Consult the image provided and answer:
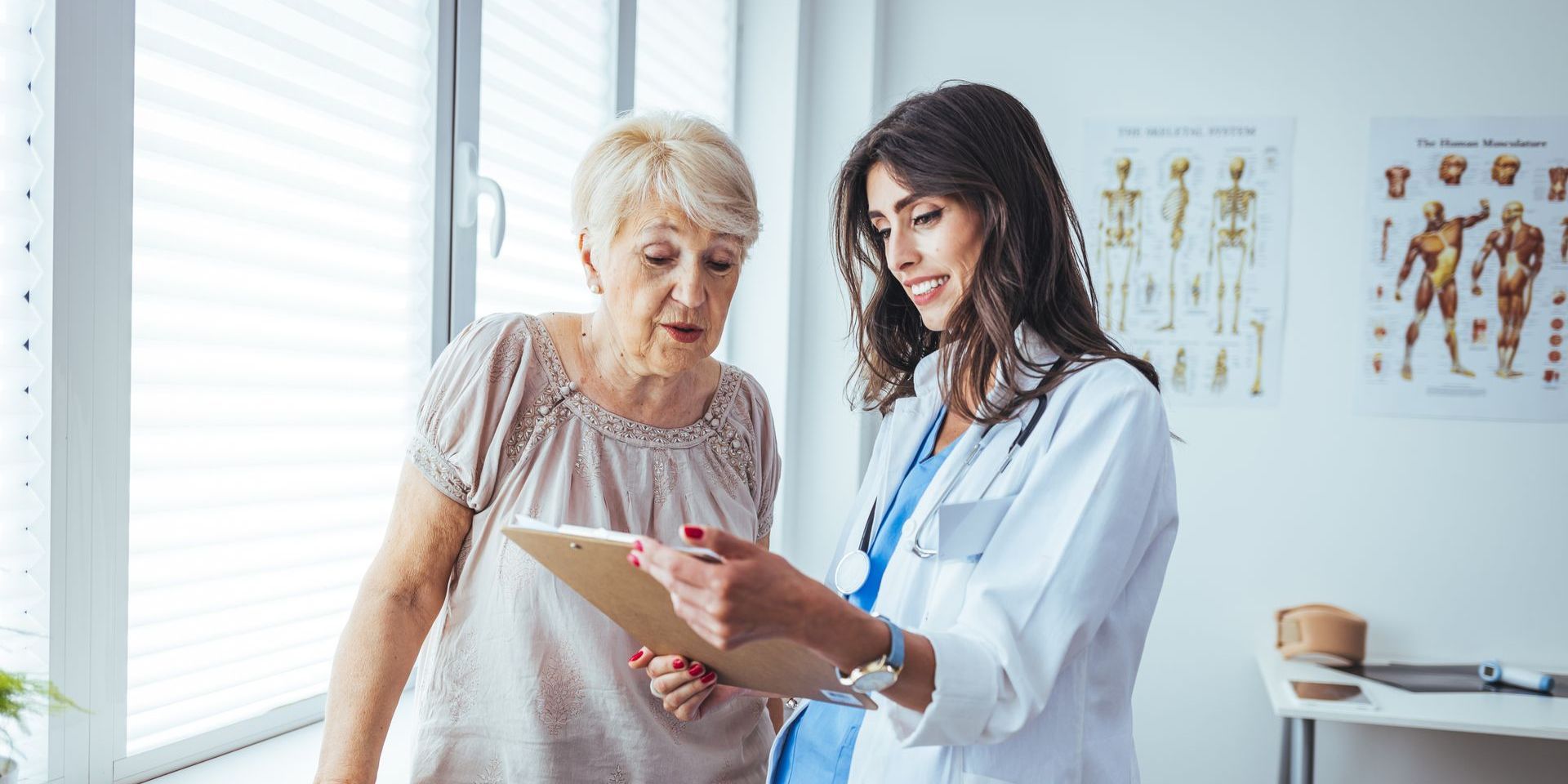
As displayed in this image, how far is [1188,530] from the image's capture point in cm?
316

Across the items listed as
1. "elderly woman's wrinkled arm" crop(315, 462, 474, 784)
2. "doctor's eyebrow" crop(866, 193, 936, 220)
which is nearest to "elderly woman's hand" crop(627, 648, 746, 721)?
"elderly woman's wrinkled arm" crop(315, 462, 474, 784)

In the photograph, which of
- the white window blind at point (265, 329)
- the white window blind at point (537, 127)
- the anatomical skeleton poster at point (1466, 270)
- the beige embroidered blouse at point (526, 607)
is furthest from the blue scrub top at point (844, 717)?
the anatomical skeleton poster at point (1466, 270)

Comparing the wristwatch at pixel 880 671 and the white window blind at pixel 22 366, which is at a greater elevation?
the white window blind at pixel 22 366

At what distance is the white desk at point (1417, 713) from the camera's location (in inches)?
93.0

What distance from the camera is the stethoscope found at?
1.13 m

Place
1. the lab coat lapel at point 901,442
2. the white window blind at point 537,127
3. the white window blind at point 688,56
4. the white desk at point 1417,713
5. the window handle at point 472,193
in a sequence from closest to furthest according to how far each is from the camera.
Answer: the lab coat lapel at point 901,442, the window handle at point 472,193, the white window blind at point 537,127, the white desk at point 1417,713, the white window blind at point 688,56

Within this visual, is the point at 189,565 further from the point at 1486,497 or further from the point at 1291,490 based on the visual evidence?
the point at 1486,497

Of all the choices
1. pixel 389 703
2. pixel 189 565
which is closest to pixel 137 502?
pixel 189 565

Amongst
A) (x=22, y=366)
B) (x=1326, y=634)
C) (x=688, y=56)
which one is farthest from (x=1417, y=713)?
(x=22, y=366)

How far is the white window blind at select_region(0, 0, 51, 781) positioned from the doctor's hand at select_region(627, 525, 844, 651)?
83 centimetres

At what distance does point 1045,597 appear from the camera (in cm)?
98

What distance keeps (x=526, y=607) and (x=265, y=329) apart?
1.98 ft

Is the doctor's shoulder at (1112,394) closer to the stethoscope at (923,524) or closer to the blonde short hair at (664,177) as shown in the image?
the stethoscope at (923,524)

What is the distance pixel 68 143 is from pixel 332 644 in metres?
0.86
